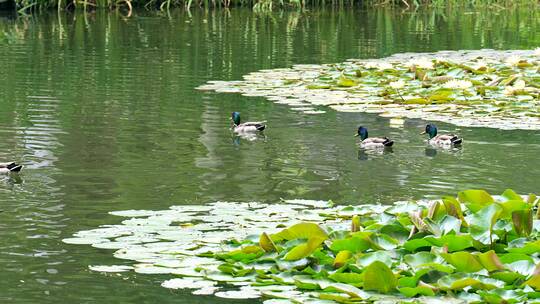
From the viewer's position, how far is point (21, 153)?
11.0 m

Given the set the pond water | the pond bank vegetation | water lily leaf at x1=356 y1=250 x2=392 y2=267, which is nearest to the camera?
water lily leaf at x1=356 y1=250 x2=392 y2=267

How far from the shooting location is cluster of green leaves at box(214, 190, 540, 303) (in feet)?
→ 19.2

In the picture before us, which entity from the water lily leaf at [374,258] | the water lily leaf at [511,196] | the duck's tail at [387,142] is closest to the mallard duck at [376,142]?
the duck's tail at [387,142]

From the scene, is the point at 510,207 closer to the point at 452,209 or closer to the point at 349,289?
the point at 452,209

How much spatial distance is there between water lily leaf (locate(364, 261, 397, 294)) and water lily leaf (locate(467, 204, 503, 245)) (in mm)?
703

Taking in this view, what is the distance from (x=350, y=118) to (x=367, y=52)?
25.1 feet

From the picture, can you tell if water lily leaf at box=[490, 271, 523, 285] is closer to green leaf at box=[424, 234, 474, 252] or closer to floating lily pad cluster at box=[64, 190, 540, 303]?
floating lily pad cluster at box=[64, 190, 540, 303]

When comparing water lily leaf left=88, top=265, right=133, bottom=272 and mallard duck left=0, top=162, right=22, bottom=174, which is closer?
water lily leaf left=88, top=265, right=133, bottom=272

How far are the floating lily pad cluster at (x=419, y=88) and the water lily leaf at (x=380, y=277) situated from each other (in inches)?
260

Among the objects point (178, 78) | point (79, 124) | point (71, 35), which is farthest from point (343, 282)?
point (71, 35)

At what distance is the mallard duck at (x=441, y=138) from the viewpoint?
11.3 meters

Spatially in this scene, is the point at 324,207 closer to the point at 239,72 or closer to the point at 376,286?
the point at 376,286

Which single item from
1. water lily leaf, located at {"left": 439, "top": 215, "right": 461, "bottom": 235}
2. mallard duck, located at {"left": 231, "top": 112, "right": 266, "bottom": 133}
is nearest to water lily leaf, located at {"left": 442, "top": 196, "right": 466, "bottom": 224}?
water lily leaf, located at {"left": 439, "top": 215, "right": 461, "bottom": 235}

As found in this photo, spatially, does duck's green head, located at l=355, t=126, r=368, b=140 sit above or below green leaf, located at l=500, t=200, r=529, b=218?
below
